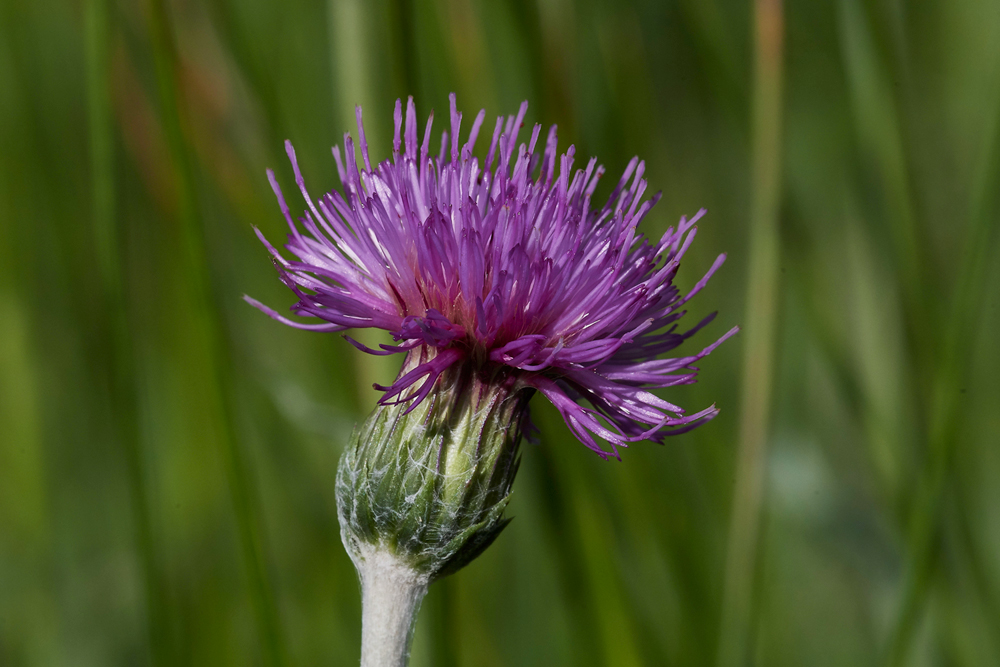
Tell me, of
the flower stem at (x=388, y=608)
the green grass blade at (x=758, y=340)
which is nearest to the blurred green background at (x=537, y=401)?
the green grass blade at (x=758, y=340)

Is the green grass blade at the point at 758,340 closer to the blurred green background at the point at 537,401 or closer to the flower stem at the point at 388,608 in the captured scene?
the blurred green background at the point at 537,401

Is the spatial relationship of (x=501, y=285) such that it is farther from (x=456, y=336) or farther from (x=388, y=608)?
(x=388, y=608)

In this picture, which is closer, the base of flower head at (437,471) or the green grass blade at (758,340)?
the base of flower head at (437,471)

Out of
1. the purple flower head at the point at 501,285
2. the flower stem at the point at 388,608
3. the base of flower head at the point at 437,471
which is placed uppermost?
the purple flower head at the point at 501,285

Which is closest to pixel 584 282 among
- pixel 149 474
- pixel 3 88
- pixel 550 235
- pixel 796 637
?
pixel 550 235

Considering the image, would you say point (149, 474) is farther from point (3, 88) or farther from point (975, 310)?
point (975, 310)

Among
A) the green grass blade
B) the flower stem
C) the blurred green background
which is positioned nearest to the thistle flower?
the flower stem

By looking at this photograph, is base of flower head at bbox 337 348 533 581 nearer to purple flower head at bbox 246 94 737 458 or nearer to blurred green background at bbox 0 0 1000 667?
purple flower head at bbox 246 94 737 458
